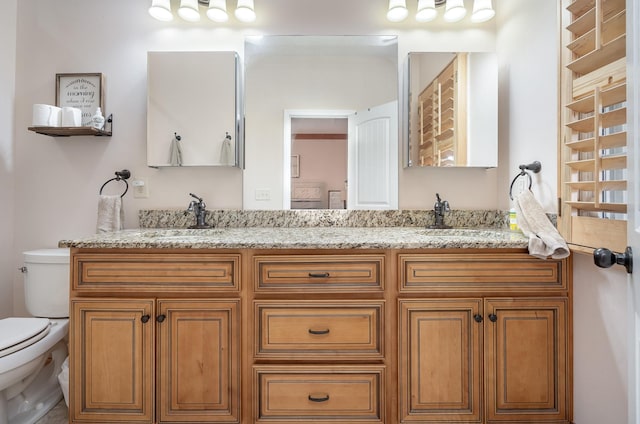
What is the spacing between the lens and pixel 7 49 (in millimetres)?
1945

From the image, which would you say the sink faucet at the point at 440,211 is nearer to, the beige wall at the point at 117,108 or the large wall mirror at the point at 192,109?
the beige wall at the point at 117,108

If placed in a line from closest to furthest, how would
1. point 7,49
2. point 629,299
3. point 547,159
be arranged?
point 629,299
point 547,159
point 7,49

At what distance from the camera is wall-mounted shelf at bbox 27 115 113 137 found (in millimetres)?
1818

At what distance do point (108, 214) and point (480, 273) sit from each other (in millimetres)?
1934

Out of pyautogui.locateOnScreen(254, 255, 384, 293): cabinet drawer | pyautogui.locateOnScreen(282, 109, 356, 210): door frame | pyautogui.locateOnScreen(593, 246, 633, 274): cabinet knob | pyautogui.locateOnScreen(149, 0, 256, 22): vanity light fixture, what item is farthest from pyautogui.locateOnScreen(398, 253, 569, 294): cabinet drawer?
pyautogui.locateOnScreen(149, 0, 256, 22): vanity light fixture

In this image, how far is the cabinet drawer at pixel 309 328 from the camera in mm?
1367

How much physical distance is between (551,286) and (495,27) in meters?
1.57

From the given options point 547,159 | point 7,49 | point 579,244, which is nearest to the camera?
point 579,244

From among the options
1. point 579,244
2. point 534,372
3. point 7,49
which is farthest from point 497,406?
point 7,49

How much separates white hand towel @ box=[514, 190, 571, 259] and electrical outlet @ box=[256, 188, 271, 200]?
51.4 inches

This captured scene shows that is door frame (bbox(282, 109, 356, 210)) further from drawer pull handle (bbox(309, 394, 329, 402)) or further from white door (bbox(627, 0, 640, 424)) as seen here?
white door (bbox(627, 0, 640, 424))

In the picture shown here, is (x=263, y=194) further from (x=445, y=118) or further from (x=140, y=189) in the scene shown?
(x=445, y=118)

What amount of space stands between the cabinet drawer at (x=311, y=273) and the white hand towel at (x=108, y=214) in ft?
3.40

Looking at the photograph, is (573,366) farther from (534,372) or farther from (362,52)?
(362,52)
